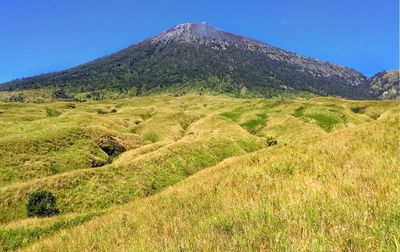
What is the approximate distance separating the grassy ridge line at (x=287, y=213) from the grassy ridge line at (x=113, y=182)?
82.4 ft

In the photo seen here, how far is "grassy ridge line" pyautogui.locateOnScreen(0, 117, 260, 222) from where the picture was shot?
109ft

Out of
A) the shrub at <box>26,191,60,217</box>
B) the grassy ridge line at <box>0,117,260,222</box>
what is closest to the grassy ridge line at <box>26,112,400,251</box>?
the shrub at <box>26,191,60,217</box>

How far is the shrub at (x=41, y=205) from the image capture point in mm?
31297

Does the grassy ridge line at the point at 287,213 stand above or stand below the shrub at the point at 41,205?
above

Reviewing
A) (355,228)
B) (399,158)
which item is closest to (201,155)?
(399,158)

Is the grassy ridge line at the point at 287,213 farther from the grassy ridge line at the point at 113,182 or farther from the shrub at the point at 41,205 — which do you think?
the grassy ridge line at the point at 113,182

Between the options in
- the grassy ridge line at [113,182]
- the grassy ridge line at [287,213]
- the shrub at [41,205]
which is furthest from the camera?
the grassy ridge line at [113,182]

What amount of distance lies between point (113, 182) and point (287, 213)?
3278cm

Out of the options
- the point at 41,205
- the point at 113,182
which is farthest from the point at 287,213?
the point at 113,182

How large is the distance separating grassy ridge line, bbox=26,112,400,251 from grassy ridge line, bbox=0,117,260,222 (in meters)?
25.1

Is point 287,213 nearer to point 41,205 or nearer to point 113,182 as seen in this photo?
point 41,205

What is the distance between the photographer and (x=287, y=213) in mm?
6332

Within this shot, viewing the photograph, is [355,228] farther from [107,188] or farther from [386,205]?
[107,188]

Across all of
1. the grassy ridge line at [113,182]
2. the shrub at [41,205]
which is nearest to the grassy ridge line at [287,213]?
the shrub at [41,205]
